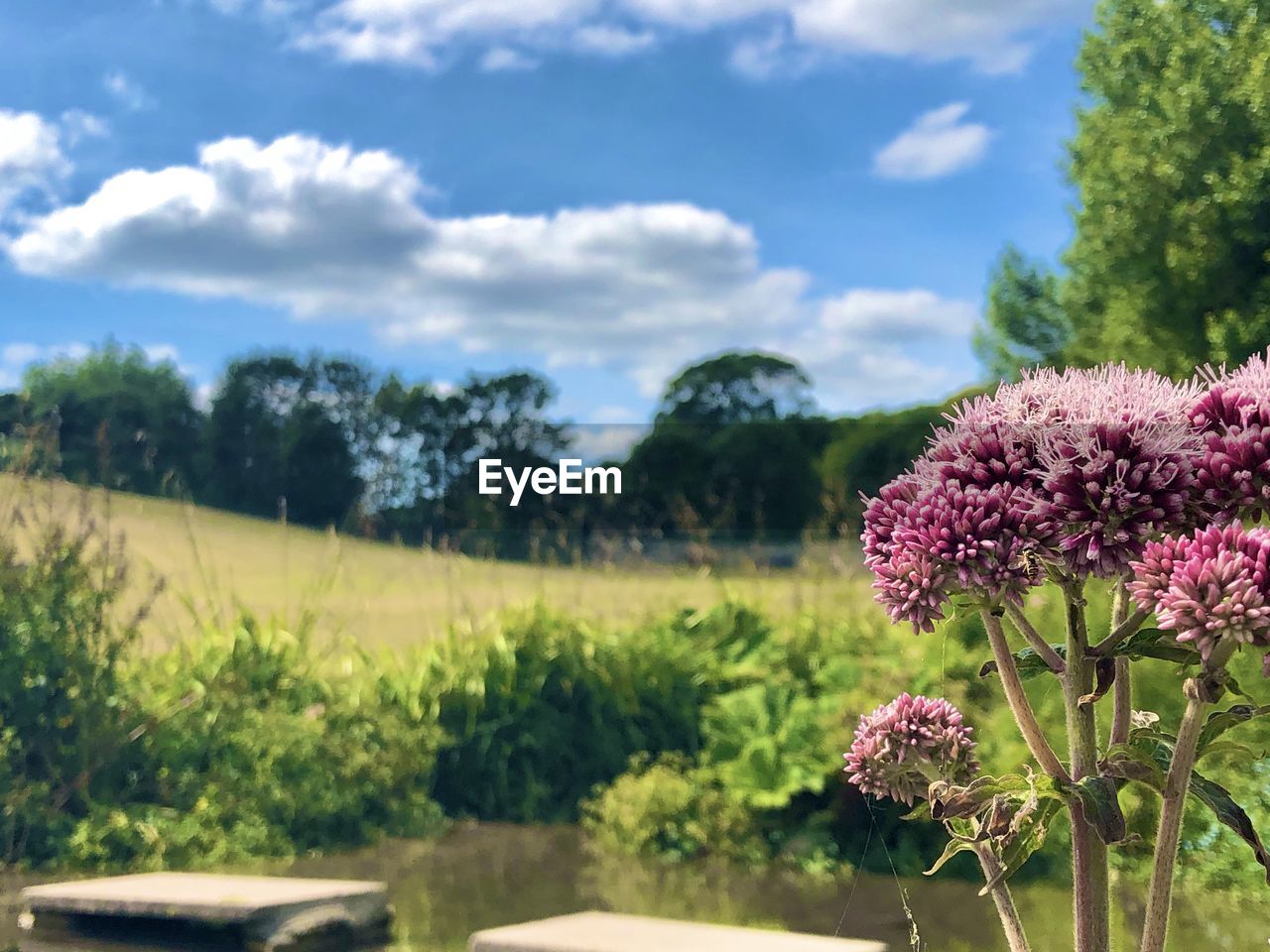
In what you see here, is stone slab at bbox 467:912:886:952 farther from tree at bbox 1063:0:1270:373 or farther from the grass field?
tree at bbox 1063:0:1270:373

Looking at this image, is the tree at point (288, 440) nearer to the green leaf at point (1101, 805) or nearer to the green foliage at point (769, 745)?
the green foliage at point (769, 745)

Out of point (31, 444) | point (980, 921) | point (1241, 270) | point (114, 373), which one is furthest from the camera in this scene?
point (114, 373)

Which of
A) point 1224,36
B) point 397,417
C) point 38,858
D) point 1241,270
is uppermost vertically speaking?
point 1224,36

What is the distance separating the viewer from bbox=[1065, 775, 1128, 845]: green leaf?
1588 mm

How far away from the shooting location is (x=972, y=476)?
1.66 metres

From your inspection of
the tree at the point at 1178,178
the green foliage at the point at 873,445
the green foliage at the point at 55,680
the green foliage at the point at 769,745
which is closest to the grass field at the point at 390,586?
the green foliage at the point at 55,680

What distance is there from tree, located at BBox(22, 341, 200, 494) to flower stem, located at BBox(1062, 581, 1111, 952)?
10.1 meters

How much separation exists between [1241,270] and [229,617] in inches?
426

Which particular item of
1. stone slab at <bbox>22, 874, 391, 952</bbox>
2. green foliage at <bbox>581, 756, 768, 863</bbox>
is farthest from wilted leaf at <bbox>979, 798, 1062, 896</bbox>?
green foliage at <bbox>581, 756, 768, 863</bbox>

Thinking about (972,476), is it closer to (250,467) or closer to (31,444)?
(31,444)

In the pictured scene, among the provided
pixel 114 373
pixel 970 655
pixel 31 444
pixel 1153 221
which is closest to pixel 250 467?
pixel 114 373

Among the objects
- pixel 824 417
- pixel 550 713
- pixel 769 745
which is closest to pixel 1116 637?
pixel 769 745

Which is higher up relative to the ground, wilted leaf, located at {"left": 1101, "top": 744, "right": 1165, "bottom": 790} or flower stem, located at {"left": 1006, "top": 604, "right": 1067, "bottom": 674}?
flower stem, located at {"left": 1006, "top": 604, "right": 1067, "bottom": 674}

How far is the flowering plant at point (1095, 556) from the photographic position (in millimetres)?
1514
